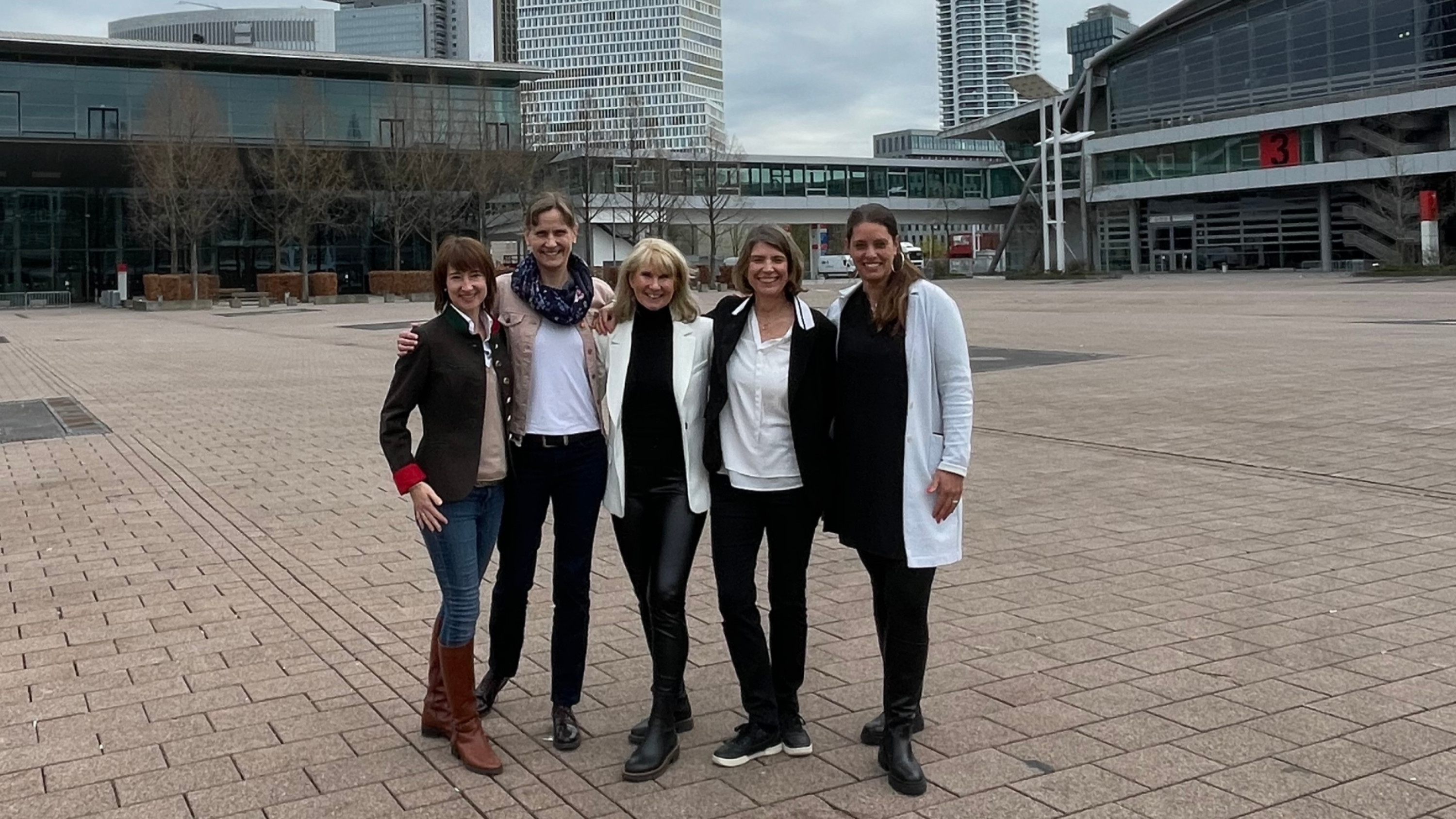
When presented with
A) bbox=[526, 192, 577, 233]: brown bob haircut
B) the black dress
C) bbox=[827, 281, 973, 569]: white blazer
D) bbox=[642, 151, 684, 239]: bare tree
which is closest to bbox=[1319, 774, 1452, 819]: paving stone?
bbox=[827, 281, 973, 569]: white blazer

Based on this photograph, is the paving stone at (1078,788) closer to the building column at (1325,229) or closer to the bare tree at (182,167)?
the bare tree at (182,167)

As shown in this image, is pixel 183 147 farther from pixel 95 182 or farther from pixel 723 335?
pixel 723 335

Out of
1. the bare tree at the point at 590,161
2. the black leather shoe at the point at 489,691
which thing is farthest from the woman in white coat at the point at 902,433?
the bare tree at the point at 590,161

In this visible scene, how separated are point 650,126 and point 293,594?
229ft

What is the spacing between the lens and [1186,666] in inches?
204

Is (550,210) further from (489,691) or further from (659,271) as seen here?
(489,691)

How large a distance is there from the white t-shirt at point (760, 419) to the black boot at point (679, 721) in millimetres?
782

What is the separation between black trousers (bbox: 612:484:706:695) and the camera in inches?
170

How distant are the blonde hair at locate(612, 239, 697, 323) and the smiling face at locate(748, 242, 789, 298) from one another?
221mm

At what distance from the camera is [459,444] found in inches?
166

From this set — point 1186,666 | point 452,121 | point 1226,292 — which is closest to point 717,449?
point 1186,666

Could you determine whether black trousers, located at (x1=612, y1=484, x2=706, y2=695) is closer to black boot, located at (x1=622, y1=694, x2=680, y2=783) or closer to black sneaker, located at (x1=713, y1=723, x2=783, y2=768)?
black boot, located at (x1=622, y1=694, x2=680, y2=783)

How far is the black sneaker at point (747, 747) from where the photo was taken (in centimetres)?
427

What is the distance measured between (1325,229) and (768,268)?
6964 cm
